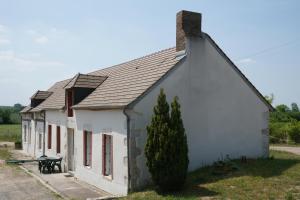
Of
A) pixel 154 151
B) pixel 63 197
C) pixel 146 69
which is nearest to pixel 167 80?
pixel 146 69

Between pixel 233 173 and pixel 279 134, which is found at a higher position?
pixel 279 134

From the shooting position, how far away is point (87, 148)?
57.0ft

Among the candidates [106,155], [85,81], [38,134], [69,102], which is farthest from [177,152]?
[38,134]

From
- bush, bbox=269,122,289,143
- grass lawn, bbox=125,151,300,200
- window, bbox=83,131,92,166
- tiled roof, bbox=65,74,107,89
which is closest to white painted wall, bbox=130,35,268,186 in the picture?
grass lawn, bbox=125,151,300,200

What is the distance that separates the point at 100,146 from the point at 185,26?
6220 millimetres

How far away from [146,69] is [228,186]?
652cm

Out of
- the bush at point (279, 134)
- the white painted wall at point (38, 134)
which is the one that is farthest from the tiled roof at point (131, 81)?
the bush at point (279, 134)

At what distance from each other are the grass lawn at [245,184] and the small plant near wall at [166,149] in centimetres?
49

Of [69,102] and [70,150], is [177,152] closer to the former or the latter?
[69,102]

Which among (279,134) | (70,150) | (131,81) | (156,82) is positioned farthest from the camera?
(279,134)

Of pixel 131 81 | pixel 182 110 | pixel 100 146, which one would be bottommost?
pixel 100 146

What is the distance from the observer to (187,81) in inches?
568

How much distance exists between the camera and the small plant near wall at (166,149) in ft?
38.3

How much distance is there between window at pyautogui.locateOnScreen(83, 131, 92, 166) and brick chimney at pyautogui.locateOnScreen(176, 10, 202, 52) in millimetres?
6081
